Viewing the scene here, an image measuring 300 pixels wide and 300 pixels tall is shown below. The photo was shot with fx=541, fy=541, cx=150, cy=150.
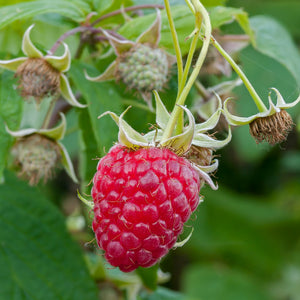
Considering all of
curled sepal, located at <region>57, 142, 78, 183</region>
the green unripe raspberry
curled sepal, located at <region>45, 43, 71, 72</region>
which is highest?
curled sepal, located at <region>45, 43, 71, 72</region>

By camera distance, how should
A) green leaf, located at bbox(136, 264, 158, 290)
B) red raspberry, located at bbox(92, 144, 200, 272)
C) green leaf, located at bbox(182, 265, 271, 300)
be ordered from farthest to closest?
green leaf, located at bbox(182, 265, 271, 300) < green leaf, located at bbox(136, 264, 158, 290) < red raspberry, located at bbox(92, 144, 200, 272)

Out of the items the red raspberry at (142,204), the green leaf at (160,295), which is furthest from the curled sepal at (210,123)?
the green leaf at (160,295)

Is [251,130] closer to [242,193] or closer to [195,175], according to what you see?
[195,175]

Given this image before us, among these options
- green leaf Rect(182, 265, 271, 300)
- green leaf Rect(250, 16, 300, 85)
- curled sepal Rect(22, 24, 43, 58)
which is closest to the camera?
curled sepal Rect(22, 24, 43, 58)

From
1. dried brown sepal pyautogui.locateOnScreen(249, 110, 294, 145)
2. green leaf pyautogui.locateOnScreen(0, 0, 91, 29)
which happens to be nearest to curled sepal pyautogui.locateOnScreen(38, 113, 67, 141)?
green leaf pyautogui.locateOnScreen(0, 0, 91, 29)

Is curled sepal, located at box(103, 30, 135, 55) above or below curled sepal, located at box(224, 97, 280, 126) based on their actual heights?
above

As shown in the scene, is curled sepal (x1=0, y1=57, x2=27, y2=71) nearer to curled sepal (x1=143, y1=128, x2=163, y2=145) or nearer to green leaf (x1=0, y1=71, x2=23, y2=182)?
green leaf (x1=0, y1=71, x2=23, y2=182)
